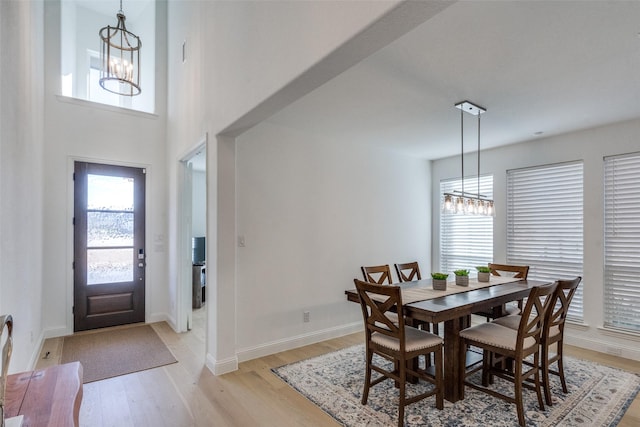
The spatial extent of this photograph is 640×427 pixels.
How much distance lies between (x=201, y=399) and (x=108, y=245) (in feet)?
9.73

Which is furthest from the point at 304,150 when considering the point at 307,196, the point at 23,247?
the point at 23,247

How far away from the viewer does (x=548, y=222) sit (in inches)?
169

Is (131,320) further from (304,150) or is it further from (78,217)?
(304,150)

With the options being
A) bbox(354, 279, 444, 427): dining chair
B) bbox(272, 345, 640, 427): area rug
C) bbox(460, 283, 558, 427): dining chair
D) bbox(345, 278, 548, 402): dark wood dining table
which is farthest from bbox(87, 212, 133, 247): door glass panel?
bbox(460, 283, 558, 427): dining chair

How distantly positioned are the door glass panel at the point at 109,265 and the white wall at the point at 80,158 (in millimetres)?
222

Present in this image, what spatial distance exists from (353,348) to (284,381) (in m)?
1.07

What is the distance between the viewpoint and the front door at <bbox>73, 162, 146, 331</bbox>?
14.6ft

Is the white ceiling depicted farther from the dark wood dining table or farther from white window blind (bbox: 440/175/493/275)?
the dark wood dining table

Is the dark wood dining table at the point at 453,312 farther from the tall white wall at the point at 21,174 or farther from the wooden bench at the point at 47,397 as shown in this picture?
the tall white wall at the point at 21,174

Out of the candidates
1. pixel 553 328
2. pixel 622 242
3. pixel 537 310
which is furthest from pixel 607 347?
pixel 537 310

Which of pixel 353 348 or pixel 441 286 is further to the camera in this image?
pixel 353 348

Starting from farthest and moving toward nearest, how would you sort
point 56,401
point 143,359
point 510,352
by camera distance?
point 143,359
point 510,352
point 56,401

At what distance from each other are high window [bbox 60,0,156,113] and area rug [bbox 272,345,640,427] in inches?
180

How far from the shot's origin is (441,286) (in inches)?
123
